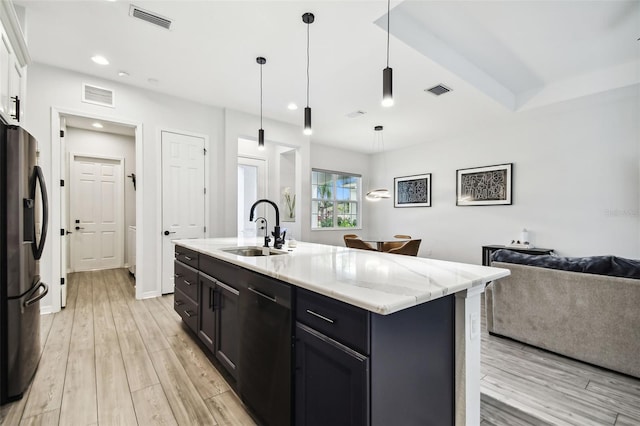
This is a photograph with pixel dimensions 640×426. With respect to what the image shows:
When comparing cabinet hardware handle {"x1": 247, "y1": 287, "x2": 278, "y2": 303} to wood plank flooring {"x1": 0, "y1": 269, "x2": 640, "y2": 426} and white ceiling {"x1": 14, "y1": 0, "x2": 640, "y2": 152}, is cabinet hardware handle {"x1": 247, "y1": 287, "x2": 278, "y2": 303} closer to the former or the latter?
wood plank flooring {"x1": 0, "y1": 269, "x2": 640, "y2": 426}

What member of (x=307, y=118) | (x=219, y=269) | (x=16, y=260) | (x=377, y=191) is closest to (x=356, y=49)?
(x=307, y=118)

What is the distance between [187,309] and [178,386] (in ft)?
2.76

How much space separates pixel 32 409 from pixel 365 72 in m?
4.02

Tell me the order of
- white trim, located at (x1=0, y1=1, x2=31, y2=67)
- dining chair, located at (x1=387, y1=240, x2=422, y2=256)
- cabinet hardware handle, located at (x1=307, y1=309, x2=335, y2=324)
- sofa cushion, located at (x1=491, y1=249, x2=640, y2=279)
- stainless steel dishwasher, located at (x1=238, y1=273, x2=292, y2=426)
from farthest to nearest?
dining chair, located at (x1=387, y1=240, x2=422, y2=256)
sofa cushion, located at (x1=491, y1=249, x2=640, y2=279)
white trim, located at (x1=0, y1=1, x2=31, y2=67)
stainless steel dishwasher, located at (x1=238, y1=273, x2=292, y2=426)
cabinet hardware handle, located at (x1=307, y1=309, x2=335, y2=324)

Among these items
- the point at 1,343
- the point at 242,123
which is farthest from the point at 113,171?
the point at 1,343

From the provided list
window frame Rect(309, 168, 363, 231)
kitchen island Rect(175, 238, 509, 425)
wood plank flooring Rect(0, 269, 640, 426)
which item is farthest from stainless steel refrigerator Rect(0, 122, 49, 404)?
window frame Rect(309, 168, 363, 231)

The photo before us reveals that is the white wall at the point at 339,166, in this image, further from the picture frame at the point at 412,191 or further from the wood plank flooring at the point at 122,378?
the wood plank flooring at the point at 122,378

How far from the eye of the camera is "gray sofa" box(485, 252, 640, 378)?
2.10 m

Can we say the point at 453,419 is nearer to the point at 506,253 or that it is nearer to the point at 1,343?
the point at 506,253

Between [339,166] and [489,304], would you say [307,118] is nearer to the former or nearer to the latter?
[489,304]

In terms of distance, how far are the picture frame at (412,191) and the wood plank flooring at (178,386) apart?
4133mm

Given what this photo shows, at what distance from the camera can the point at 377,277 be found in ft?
4.49

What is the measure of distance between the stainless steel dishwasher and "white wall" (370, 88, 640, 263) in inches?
203

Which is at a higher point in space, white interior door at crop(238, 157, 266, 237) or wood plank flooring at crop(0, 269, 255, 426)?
white interior door at crop(238, 157, 266, 237)
